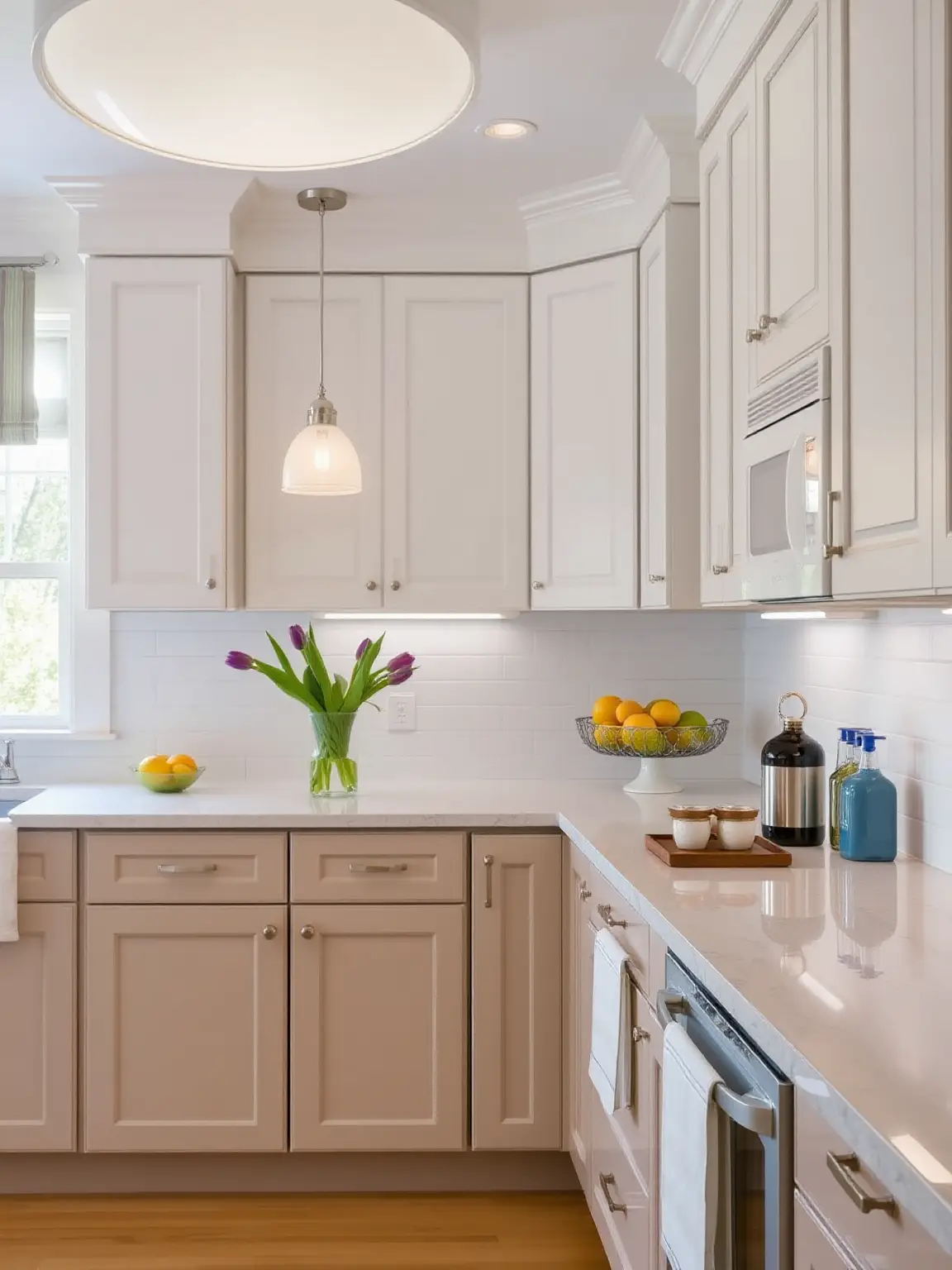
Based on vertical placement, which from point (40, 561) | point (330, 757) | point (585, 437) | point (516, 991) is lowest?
point (516, 991)

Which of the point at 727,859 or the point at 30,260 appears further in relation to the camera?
the point at 30,260

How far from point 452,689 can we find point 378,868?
2.63ft

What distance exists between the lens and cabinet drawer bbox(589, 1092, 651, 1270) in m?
2.06

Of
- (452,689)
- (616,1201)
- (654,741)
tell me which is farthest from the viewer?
(452,689)

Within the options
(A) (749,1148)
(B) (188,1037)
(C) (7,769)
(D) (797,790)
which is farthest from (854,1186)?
(C) (7,769)

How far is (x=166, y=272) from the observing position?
320cm

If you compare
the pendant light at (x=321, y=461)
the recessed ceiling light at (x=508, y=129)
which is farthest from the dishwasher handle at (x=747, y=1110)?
the recessed ceiling light at (x=508, y=129)

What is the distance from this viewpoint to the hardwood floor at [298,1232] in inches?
104

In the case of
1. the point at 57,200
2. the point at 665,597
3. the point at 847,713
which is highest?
the point at 57,200

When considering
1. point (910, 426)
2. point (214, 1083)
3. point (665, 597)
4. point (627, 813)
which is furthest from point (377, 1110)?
point (910, 426)

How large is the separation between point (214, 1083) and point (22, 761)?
118cm

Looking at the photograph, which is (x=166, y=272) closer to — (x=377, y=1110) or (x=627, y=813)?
(x=627, y=813)

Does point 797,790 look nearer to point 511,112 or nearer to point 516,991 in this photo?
point 516,991

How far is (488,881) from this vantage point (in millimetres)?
2891
